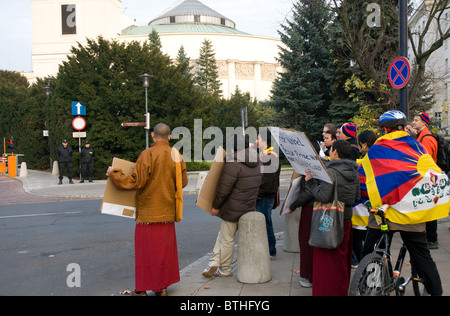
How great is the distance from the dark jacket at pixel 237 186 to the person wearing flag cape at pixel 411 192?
1836 millimetres

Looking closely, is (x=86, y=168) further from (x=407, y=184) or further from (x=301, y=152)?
(x=407, y=184)

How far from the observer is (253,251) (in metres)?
6.18

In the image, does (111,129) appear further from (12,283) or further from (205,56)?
(205,56)

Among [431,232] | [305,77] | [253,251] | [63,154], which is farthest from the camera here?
[305,77]

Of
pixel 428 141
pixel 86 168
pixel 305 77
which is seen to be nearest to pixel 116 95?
pixel 86 168

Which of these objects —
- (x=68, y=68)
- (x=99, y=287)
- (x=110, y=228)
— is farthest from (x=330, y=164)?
(x=68, y=68)

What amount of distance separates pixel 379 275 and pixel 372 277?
13 cm

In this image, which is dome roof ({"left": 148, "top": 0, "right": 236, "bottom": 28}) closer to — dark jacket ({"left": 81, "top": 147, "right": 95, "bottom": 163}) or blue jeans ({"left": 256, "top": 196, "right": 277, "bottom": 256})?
dark jacket ({"left": 81, "top": 147, "right": 95, "bottom": 163})

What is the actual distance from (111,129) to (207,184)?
19.1 metres

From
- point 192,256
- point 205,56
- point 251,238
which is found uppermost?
point 205,56

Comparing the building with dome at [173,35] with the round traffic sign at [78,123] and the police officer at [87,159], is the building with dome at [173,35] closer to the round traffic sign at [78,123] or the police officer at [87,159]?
the round traffic sign at [78,123]

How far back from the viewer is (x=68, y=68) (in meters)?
25.1

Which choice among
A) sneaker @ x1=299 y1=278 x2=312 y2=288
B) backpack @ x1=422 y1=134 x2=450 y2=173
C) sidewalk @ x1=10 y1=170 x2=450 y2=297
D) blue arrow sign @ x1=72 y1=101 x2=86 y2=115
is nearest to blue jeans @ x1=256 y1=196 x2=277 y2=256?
sidewalk @ x1=10 y1=170 x2=450 y2=297

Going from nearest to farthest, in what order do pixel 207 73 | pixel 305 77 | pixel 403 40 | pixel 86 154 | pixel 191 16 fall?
pixel 403 40 < pixel 86 154 < pixel 305 77 < pixel 207 73 < pixel 191 16
